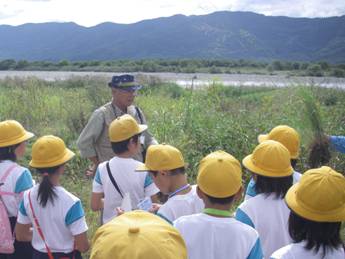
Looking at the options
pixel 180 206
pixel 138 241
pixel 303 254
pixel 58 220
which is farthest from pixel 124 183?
pixel 138 241

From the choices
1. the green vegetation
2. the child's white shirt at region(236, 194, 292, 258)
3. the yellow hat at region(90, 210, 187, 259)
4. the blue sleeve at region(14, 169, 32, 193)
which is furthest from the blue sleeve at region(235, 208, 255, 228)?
the green vegetation

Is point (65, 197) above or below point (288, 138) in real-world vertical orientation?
below

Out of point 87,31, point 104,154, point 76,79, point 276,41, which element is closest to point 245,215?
point 104,154

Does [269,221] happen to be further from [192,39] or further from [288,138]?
[192,39]

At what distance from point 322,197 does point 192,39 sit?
15299 centimetres

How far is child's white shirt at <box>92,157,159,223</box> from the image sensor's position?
3107 millimetres

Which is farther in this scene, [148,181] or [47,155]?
[148,181]

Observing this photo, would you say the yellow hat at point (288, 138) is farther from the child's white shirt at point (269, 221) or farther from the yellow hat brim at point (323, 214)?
the yellow hat brim at point (323, 214)

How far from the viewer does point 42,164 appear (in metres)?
2.85

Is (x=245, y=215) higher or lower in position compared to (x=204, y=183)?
lower

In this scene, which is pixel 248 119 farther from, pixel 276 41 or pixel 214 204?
pixel 276 41

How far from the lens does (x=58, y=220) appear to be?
2.76 meters

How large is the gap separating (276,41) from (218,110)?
143477 mm

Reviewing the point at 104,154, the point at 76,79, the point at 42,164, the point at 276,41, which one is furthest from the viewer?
the point at 276,41
